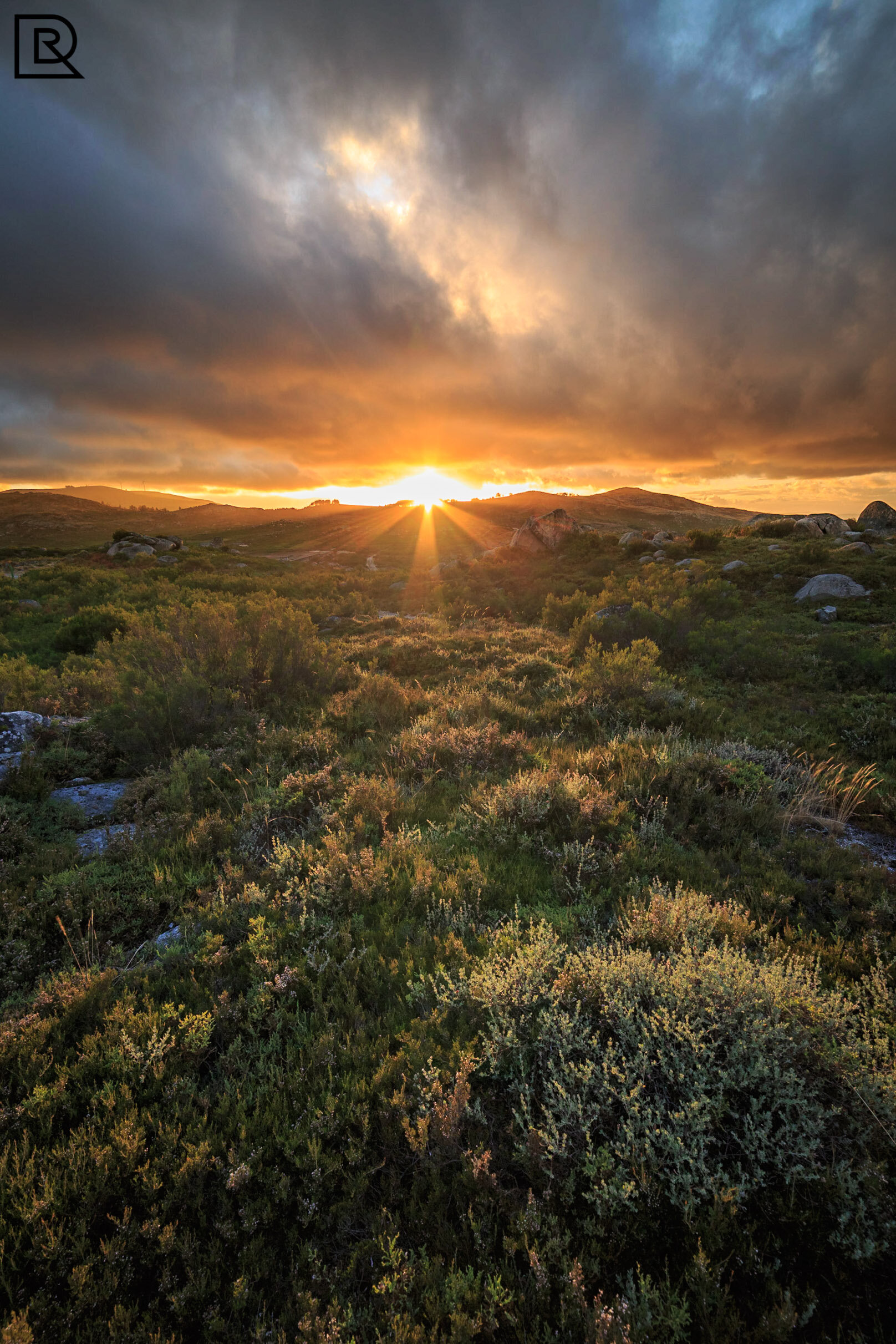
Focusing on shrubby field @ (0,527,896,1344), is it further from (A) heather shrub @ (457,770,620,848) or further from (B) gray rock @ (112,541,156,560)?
(B) gray rock @ (112,541,156,560)

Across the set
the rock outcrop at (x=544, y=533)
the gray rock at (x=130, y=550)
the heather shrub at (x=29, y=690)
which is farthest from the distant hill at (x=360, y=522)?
the heather shrub at (x=29, y=690)

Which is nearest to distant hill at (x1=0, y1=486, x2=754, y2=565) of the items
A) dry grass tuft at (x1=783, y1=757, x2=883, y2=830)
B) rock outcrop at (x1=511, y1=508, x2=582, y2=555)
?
rock outcrop at (x1=511, y1=508, x2=582, y2=555)

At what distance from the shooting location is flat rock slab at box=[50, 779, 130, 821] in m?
6.80

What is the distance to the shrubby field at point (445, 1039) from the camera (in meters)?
2.27

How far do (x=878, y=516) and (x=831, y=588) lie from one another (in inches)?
1272

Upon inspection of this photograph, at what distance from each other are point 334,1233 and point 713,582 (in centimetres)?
2094

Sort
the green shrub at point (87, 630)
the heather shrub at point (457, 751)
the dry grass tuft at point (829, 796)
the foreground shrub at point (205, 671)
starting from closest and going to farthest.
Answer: the dry grass tuft at point (829, 796), the heather shrub at point (457, 751), the foreground shrub at point (205, 671), the green shrub at point (87, 630)

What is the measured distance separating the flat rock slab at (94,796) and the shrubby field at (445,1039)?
8.1 inches

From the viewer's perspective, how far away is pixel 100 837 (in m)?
6.26

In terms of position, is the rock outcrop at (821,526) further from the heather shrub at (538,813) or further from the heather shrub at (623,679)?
the heather shrub at (538,813)

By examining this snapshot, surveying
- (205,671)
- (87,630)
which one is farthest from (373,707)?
(87,630)

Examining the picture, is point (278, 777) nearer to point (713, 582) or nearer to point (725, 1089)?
point (725, 1089)

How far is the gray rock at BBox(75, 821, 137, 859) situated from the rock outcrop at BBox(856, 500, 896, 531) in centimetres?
5293

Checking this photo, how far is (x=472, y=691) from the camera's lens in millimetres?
11078
